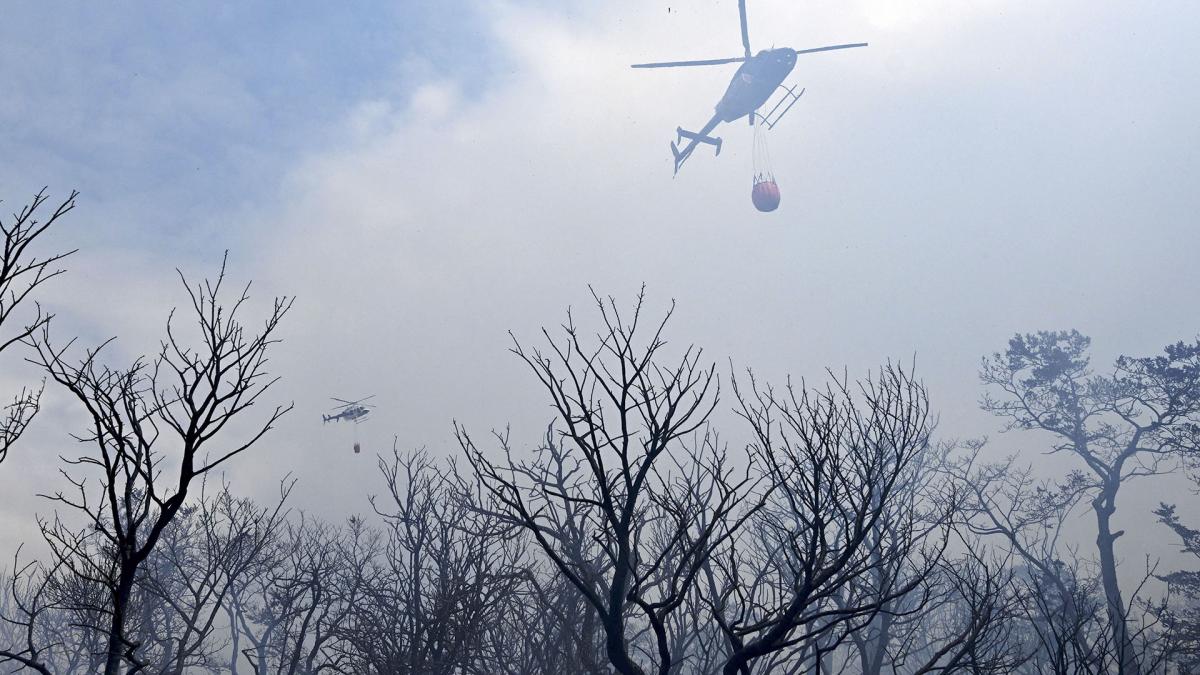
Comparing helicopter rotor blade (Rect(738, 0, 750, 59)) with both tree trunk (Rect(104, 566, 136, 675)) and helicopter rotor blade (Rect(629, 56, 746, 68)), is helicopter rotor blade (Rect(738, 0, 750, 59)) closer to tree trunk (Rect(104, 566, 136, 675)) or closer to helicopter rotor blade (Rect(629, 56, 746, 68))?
helicopter rotor blade (Rect(629, 56, 746, 68))

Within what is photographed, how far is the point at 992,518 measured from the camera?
2394 centimetres

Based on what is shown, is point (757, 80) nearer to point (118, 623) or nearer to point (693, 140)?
point (693, 140)

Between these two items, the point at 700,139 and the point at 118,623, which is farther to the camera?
the point at 700,139

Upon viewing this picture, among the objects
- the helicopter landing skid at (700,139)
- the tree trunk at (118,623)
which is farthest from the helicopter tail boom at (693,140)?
the tree trunk at (118,623)

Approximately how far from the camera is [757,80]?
2902 centimetres

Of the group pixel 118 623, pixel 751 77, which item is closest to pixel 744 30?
pixel 751 77

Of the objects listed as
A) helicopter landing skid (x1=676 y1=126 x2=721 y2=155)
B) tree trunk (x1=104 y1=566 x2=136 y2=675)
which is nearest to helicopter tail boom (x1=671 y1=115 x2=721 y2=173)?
helicopter landing skid (x1=676 y1=126 x2=721 y2=155)

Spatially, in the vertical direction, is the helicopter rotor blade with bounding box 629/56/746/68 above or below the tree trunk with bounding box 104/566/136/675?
above

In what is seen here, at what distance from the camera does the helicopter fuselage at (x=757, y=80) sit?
2862 cm

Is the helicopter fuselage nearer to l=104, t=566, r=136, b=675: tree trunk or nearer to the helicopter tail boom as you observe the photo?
the helicopter tail boom

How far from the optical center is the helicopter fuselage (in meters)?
28.6

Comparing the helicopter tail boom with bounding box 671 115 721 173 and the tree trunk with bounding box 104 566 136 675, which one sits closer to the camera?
the tree trunk with bounding box 104 566 136 675

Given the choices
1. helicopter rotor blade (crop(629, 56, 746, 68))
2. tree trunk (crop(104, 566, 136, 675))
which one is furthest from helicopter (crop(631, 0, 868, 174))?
tree trunk (crop(104, 566, 136, 675))

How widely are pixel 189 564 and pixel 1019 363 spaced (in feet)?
102
